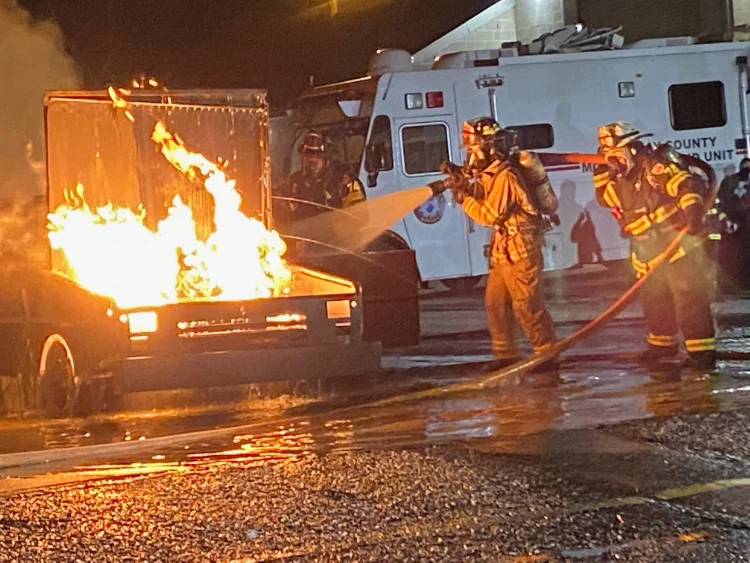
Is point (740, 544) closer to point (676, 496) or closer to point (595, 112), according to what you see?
point (676, 496)

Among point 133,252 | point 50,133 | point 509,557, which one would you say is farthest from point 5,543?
point 50,133

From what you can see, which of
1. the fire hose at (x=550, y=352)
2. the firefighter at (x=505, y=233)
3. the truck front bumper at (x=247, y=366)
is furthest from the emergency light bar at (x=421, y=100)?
the truck front bumper at (x=247, y=366)

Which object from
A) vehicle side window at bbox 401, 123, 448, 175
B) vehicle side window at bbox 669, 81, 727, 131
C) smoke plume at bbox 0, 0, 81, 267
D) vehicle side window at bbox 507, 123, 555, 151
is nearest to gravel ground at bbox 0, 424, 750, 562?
smoke plume at bbox 0, 0, 81, 267

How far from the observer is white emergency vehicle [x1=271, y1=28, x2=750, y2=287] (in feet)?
49.3

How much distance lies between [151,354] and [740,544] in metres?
4.19

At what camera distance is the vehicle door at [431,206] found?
15.1 meters

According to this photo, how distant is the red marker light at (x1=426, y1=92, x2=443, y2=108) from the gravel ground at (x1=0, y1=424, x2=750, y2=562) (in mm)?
9236

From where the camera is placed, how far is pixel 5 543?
5.08m

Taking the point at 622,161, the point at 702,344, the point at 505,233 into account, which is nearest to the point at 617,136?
the point at 622,161

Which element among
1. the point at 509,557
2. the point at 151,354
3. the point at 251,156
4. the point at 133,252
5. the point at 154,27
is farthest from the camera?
the point at 154,27

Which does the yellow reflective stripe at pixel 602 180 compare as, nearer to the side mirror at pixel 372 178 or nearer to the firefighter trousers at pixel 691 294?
the firefighter trousers at pixel 691 294

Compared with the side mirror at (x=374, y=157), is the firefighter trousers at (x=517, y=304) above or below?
below

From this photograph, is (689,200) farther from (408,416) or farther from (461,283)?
(461,283)

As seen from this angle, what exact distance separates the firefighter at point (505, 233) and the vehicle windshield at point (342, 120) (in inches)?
224
